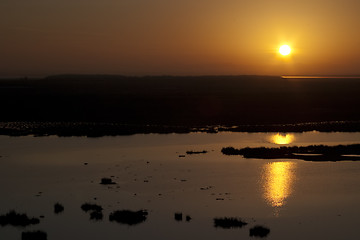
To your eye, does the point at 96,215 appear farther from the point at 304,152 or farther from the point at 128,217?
the point at 304,152

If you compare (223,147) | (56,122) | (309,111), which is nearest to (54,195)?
(223,147)

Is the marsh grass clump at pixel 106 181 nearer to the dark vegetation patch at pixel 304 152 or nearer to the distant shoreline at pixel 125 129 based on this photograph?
the dark vegetation patch at pixel 304 152

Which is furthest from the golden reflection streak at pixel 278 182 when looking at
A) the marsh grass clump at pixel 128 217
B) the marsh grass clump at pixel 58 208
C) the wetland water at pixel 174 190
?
the marsh grass clump at pixel 58 208

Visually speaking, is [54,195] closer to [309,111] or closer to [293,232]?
[293,232]

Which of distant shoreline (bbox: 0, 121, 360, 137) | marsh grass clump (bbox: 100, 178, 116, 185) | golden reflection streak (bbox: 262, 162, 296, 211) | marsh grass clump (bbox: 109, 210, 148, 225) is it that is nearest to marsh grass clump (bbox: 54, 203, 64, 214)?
marsh grass clump (bbox: 109, 210, 148, 225)

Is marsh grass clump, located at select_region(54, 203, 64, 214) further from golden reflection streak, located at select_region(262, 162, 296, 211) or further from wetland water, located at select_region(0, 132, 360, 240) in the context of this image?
golden reflection streak, located at select_region(262, 162, 296, 211)

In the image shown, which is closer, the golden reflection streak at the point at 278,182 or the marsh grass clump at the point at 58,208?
the marsh grass clump at the point at 58,208

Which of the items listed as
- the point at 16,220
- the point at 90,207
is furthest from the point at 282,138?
the point at 16,220
